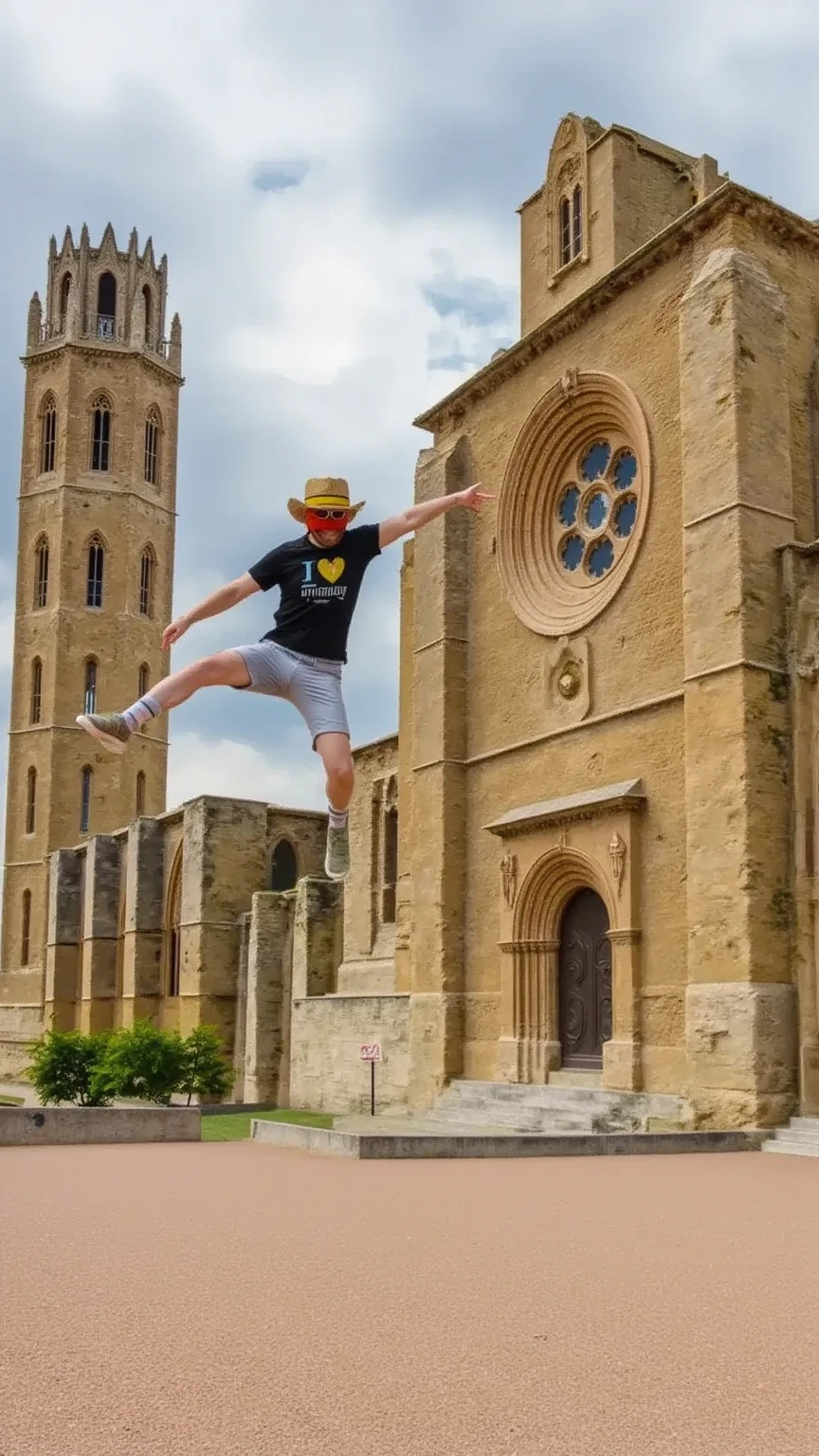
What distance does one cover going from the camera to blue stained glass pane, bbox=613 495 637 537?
20.6 meters

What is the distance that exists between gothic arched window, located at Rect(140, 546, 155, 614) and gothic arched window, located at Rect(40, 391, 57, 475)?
5.28 meters

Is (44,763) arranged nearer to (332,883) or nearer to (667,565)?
(332,883)

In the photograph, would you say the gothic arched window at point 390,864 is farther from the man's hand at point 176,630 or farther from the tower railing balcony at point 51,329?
the tower railing balcony at point 51,329

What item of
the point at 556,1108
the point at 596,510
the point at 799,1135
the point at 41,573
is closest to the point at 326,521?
the point at 799,1135

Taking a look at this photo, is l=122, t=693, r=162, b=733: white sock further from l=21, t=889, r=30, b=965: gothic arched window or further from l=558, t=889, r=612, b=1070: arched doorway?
l=21, t=889, r=30, b=965: gothic arched window

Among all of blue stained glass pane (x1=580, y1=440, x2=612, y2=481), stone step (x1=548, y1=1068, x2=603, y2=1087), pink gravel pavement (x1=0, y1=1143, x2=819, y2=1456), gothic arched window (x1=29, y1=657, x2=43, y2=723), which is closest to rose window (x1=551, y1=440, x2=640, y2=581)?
blue stained glass pane (x1=580, y1=440, x2=612, y2=481)

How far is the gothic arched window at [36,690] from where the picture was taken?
2179 inches

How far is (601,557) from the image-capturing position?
21.3m

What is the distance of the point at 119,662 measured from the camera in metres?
55.6

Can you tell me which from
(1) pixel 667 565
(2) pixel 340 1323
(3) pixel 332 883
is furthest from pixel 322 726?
(3) pixel 332 883

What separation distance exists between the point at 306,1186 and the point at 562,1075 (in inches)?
381

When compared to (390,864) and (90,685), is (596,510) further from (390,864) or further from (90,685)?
(90,685)

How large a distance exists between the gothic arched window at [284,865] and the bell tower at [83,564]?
16.6 meters

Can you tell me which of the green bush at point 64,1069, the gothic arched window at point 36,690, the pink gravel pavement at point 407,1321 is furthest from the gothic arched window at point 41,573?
the pink gravel pavement at point 407,1321
